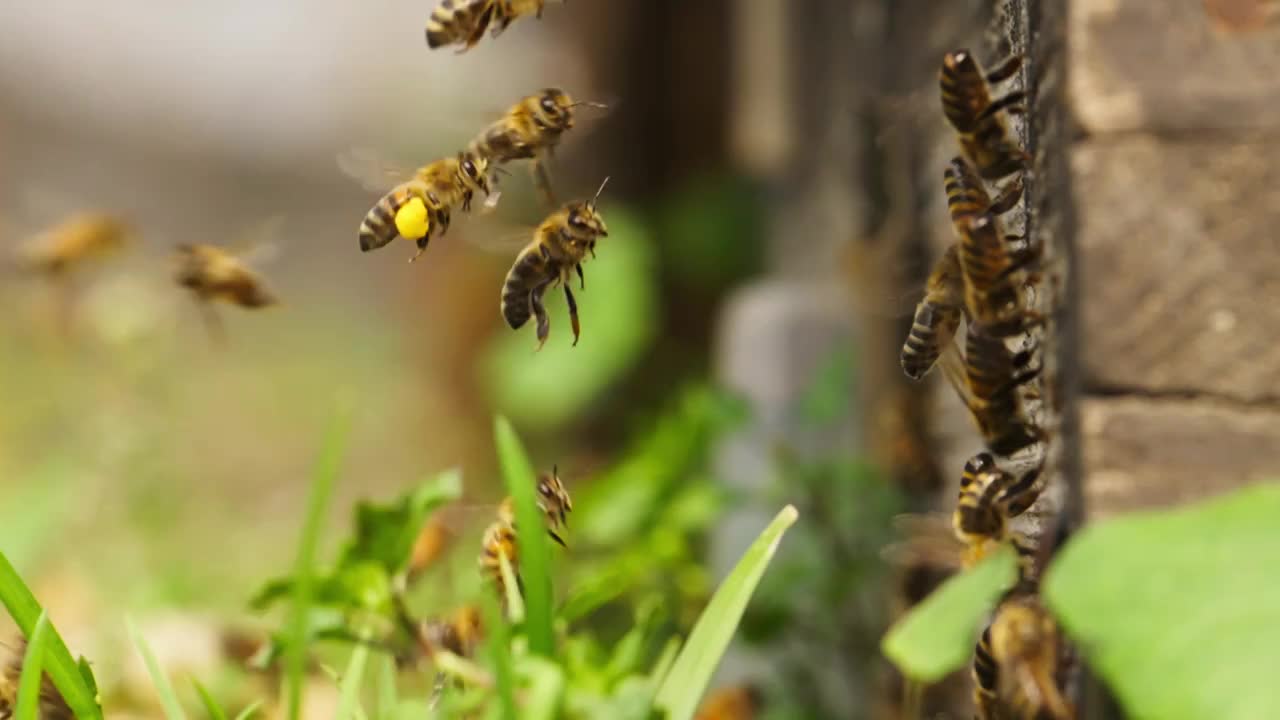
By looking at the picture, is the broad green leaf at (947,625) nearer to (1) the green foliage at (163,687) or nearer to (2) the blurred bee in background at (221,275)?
(1) the green foliage at (163,687)

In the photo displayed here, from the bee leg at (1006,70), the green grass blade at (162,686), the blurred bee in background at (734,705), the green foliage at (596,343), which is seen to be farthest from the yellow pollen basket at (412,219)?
the green foliage at (596,343)

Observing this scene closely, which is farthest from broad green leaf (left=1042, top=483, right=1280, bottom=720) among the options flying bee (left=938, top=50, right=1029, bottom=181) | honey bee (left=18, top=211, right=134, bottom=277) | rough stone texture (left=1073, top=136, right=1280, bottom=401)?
honey bee (left=18, top=211, right=134, bottom=277)

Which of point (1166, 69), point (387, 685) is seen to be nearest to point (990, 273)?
point (1166, 69)

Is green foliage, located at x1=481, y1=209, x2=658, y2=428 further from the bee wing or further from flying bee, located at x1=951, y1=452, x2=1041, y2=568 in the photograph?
flying bee, located at x1=951, y1=452, x2=1041, y2=568

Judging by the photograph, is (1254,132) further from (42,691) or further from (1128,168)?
(42,691)

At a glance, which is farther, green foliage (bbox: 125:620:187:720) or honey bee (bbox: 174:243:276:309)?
honey bee (bbox: 174:243:276:309)

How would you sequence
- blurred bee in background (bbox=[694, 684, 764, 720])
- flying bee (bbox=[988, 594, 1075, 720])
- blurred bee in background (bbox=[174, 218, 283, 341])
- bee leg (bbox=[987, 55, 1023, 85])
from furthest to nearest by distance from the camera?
blurred bee in background (bbox=[694, 684, 764, 720])
blurred bee in background (bbox=[174, 218, 283, 341])
bee leg (bbox=[987, 55, 1023, 85])
flying bee (bbox=[988, 594, 1075, 720])

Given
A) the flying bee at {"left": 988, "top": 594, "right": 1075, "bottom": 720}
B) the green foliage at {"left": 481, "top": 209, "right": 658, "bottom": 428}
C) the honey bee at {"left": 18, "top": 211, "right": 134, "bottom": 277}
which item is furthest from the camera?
the green foliage at {"left": 481, "top": 209, "right": 658, "bottom": 428}
